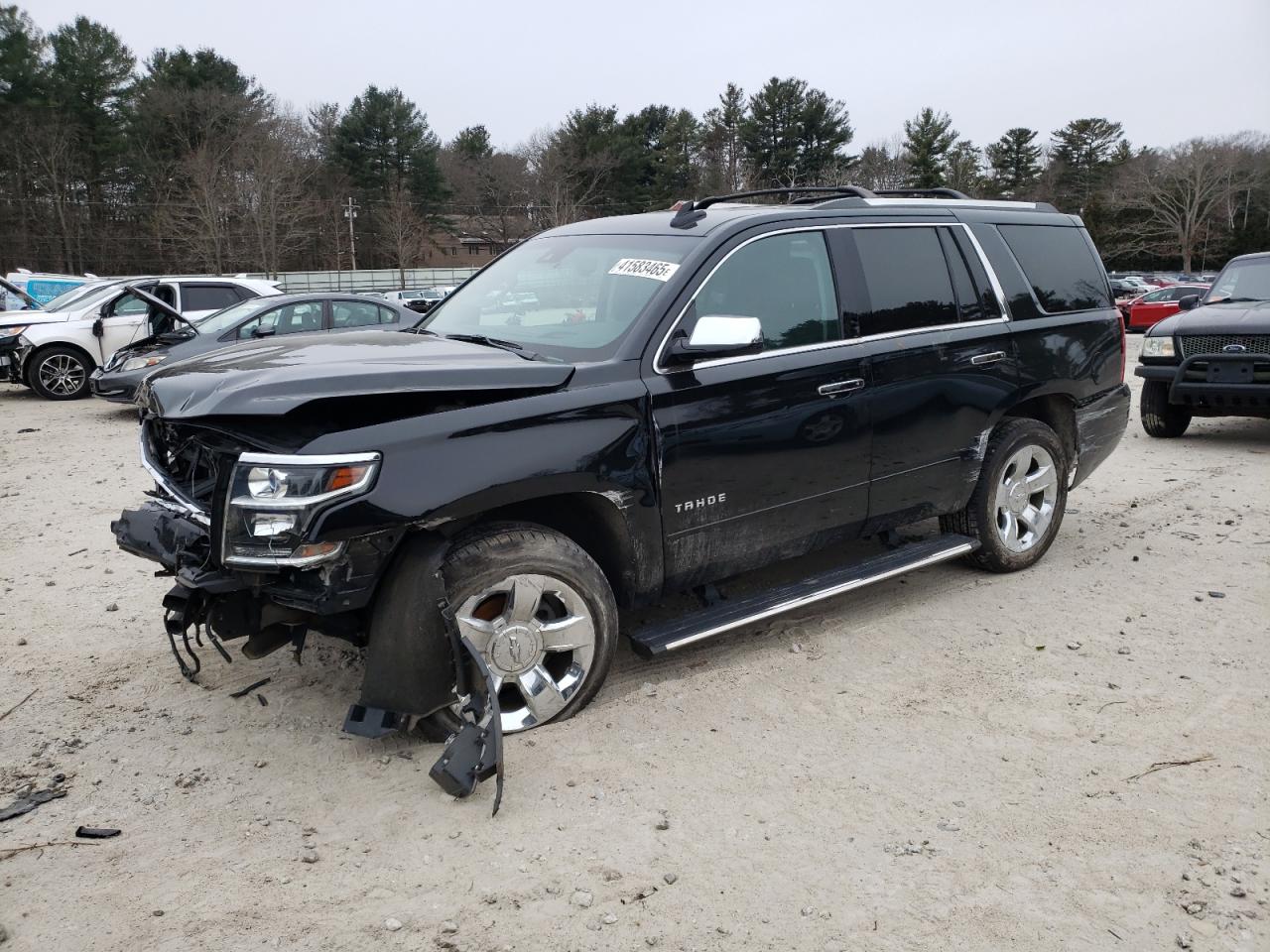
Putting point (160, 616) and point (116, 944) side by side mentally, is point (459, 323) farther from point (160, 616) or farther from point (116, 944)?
point (116, 944)

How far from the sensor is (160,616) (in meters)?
4.99

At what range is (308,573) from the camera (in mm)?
3221

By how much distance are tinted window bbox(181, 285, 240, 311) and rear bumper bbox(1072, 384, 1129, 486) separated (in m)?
12.2

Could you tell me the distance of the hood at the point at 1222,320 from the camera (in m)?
8.88

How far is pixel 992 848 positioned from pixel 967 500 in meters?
2.57

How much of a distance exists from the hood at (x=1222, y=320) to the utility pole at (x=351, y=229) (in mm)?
52131

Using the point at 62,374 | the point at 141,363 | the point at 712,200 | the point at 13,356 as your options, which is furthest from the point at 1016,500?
the point at 13,356

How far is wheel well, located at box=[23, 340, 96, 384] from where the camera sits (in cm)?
1391

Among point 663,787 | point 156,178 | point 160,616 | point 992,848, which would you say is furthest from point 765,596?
point 156,178

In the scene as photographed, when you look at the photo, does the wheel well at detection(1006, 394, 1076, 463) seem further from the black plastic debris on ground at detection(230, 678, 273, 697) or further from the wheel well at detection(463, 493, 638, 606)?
the black plastic debris on ground at detection(230, 678, 273, 697)

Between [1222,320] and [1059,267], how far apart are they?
15.3 ft

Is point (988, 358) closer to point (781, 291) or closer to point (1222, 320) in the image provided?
point (781, 291)

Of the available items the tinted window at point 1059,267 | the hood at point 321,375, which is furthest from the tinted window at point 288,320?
the tinted window at point 1059,267

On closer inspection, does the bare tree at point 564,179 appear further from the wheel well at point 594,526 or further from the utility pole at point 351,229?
the wheel well at point 594,526
